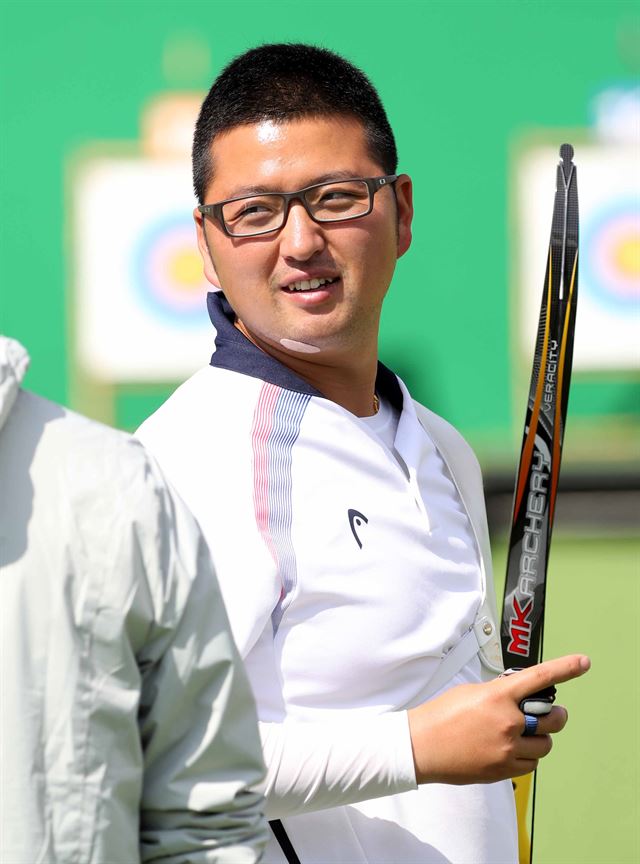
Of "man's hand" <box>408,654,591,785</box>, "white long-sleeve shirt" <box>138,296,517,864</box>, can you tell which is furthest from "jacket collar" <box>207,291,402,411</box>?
"man's hand" <box>408,654,591,785</box>

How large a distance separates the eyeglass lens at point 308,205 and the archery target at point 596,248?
4.02ft

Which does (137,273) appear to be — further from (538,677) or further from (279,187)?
(538,677)

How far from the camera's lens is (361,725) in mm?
1542

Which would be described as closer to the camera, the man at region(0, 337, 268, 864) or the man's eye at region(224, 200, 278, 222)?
the man at region(0, 337, 268, 864)

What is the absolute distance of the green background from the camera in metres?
2.79

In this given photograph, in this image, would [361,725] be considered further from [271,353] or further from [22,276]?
[22,276]

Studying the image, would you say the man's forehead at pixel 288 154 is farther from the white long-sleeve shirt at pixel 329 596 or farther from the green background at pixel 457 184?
the green background at pixel 457 184

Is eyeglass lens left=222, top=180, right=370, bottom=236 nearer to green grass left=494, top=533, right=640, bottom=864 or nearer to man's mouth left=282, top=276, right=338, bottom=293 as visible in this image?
man's mouth left=282, top=276, right=338, bottom=293

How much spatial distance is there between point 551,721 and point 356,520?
0.33 metres

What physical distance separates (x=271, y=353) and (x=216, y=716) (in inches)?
29.6

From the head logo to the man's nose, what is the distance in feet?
1.05

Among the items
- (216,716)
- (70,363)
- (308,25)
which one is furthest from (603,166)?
(216,716)

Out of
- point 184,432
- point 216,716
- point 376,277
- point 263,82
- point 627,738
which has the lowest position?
point 627,738

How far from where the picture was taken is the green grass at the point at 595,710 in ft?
9.34
